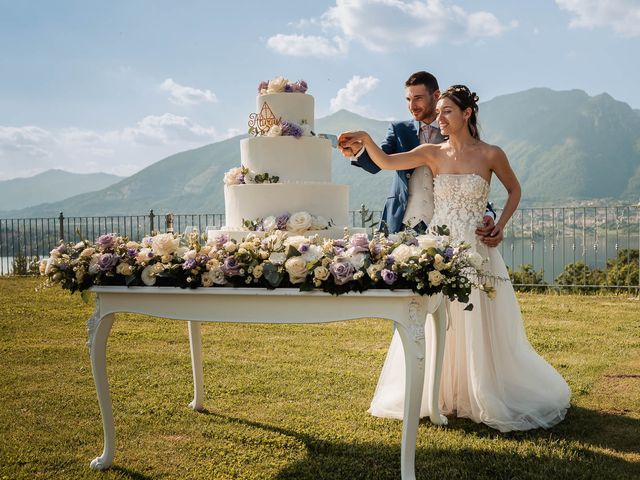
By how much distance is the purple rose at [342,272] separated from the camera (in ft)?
10.3

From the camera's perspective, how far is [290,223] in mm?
4074

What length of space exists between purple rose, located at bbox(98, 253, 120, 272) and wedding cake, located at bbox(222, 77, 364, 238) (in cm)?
89

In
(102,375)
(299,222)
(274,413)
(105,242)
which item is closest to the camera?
(105,242)

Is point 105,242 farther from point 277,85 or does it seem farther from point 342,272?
point 277,85

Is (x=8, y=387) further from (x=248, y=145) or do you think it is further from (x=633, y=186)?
(x=633, y=186)

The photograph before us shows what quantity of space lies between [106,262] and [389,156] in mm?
1995

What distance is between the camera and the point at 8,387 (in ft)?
19.7

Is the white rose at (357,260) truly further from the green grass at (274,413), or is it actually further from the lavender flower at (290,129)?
the lavender flower at (290,129)

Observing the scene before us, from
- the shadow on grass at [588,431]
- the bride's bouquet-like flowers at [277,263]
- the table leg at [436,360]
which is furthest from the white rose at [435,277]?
the shadow on grass at [588,431]

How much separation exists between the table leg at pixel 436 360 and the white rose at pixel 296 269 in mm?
1321

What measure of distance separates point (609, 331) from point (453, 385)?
464 centimetres

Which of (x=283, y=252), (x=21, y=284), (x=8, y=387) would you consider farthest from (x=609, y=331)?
(x=21, y=284)

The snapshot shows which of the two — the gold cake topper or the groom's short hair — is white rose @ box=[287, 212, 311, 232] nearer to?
the gold cake topper

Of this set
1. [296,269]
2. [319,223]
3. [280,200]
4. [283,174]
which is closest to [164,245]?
[296,269]
